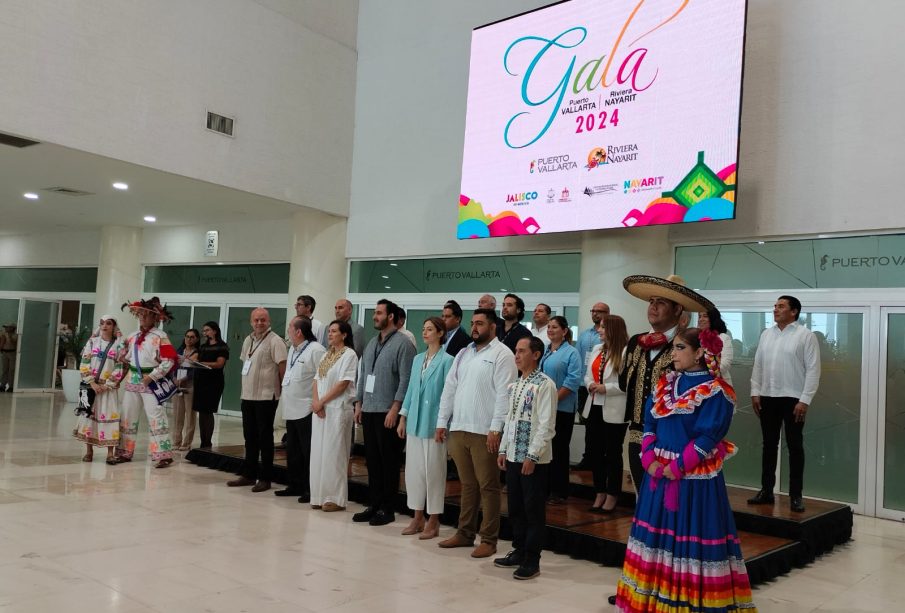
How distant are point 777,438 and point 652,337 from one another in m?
2.42

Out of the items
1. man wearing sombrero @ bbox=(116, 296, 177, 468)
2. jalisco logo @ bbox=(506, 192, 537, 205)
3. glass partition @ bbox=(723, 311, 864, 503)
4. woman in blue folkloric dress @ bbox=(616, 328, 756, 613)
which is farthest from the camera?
jalisco logo @ bbox=(506, 192, 537, 205)

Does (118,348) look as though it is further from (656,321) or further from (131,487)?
(656,321)

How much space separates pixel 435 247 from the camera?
32.5ft

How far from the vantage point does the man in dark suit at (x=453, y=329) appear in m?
5.60

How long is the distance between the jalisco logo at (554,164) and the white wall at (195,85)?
3584 millimetres

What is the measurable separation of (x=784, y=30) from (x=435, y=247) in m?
4.74

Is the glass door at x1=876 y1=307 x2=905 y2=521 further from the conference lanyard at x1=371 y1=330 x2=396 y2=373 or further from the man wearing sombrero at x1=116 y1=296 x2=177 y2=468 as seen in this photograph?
the man wearing sombrero at x1=116 y1=296 x2=177 y2=468

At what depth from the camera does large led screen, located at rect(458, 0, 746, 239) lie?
6922 millimetres

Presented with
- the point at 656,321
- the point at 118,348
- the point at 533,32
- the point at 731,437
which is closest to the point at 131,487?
the point at 118,348

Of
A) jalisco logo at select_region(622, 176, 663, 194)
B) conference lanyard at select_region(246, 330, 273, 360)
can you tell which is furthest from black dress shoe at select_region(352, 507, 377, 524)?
jalisco logo at select_region(622, 176, 663, 194)

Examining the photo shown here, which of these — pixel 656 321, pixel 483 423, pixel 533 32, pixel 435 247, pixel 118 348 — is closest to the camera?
pixel 656 321

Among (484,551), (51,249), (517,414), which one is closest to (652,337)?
(517,414)

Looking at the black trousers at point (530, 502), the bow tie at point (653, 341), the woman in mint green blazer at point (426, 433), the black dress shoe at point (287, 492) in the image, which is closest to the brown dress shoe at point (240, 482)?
the black dress shoe at point (287, 492)

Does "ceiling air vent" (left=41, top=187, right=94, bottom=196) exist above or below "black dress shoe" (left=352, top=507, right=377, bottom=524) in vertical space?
above
